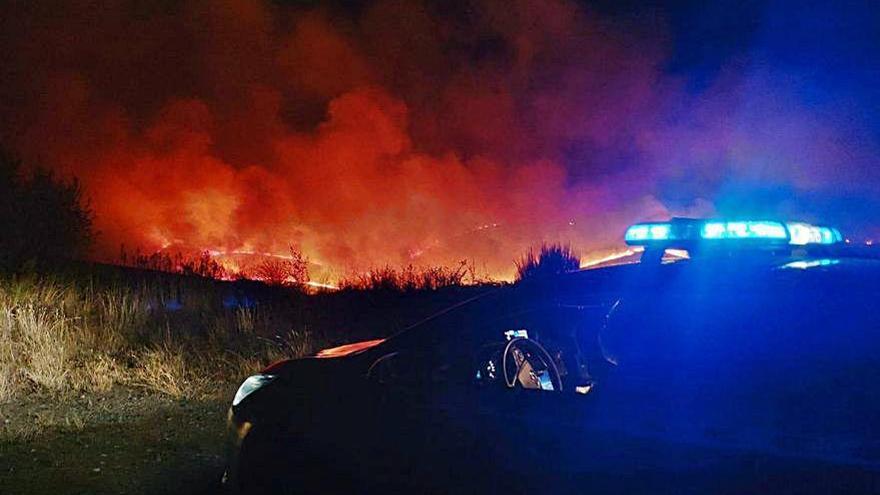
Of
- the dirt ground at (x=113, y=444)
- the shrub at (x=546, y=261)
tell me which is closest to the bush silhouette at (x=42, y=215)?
the shrub at (x=546, y=261)

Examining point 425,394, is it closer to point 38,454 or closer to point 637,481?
point 637,481

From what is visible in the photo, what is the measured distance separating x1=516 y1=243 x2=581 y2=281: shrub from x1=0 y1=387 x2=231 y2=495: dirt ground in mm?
8666

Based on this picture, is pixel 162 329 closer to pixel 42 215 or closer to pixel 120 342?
pixel 120 342

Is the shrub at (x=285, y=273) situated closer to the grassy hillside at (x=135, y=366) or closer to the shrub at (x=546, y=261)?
the grassy hillside at (x=135, y=366)

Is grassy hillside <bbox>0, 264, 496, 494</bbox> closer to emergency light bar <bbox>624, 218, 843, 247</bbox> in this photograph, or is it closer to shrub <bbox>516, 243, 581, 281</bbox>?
shrub <bbox>516, 243, 581, 281</bbox>

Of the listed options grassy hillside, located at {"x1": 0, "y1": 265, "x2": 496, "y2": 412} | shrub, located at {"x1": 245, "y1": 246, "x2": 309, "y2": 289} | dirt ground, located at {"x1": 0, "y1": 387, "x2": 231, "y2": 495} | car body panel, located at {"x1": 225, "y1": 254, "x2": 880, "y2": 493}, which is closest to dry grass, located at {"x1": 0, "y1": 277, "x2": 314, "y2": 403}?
grassy hillside, located at {"x1": 0, "y1": 265, "x2": 496, "y2": 412}

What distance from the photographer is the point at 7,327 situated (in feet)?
26.4

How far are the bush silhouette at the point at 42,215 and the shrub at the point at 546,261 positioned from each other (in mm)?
9327

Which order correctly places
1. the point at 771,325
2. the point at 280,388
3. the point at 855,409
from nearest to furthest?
the point at 855,409, the point at 771,325, the point at 280,388

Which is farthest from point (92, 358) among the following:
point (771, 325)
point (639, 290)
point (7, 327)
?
point (771, 325)

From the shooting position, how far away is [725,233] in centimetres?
321

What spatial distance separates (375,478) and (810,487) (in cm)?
145

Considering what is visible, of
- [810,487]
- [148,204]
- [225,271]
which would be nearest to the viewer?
[810,487]

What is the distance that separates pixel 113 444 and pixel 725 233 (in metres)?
4.12
